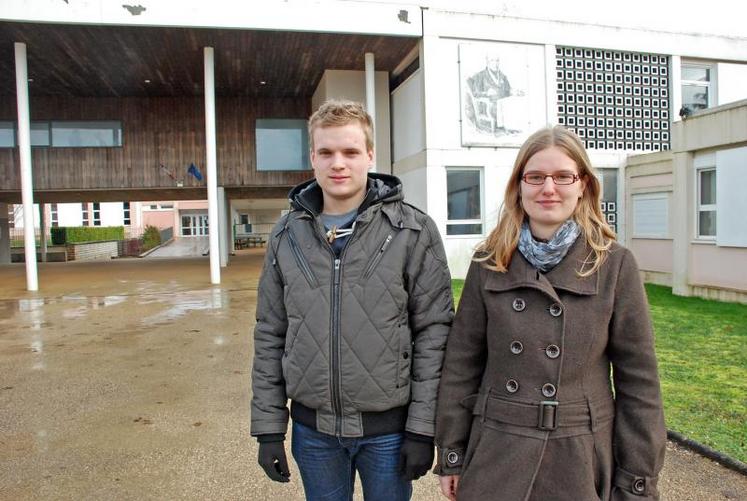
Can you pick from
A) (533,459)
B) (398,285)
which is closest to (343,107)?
(398,285)

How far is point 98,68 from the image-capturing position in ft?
55.3

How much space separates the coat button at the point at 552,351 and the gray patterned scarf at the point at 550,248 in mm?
238

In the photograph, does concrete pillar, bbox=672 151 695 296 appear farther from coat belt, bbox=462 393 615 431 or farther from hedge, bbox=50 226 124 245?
hedge, bbox=50 226 124 245

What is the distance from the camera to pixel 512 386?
5.87ft

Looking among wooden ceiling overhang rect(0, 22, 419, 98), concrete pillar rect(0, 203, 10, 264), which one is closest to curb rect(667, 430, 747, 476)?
wooden ceiling overhang rect(0, 22, 419, 98)

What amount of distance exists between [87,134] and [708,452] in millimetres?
21248

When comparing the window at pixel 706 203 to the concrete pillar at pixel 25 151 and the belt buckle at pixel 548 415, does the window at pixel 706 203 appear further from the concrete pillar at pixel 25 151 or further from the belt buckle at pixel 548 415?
Result: the concrete pillar at pixel 25 151

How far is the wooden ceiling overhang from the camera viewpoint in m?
14.4

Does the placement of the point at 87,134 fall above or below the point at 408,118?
above

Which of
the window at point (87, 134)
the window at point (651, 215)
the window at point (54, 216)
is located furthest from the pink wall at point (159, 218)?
the window at point (651, 215)

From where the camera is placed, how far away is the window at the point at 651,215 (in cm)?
1406

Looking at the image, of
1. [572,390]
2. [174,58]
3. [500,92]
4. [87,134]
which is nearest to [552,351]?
[572,390]

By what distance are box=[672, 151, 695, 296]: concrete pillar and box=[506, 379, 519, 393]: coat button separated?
10.9 m

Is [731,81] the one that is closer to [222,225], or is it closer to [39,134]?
[222,225]
